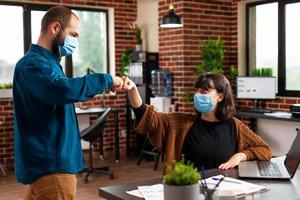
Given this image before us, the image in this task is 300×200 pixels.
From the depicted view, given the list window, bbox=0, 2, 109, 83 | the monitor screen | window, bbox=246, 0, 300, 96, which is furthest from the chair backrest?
window, bbox=246, 0, 300, 96

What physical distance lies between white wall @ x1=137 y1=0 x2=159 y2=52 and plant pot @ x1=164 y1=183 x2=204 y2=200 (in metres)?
5.25

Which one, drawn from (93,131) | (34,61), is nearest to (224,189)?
(34,61)

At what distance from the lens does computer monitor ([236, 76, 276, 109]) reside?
17.6 feet

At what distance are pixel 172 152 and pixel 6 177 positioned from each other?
3587 millimetres

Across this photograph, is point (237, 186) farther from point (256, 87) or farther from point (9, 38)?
point (9, 38)

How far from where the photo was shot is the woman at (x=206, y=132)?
228 centimetres

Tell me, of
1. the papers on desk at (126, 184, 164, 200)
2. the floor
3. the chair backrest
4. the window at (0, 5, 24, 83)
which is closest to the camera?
the papers on desk at (126, 184, 164, 200)

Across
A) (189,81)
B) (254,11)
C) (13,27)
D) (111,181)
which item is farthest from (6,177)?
(254,11)

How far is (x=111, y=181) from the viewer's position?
4934 mm

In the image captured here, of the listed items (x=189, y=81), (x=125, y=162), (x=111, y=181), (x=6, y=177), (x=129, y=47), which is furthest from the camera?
(x=129, y=47)

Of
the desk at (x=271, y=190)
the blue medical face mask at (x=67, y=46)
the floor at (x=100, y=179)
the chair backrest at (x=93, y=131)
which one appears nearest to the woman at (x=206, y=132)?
the desk at (x=271, y=190)

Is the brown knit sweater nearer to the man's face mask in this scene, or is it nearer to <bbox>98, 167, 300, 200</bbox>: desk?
<bbox>98, 167, 300, 200</bbox>: desk

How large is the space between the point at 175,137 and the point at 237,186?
2.10 ft

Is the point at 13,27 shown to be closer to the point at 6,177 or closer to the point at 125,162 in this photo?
the point at 6,177
